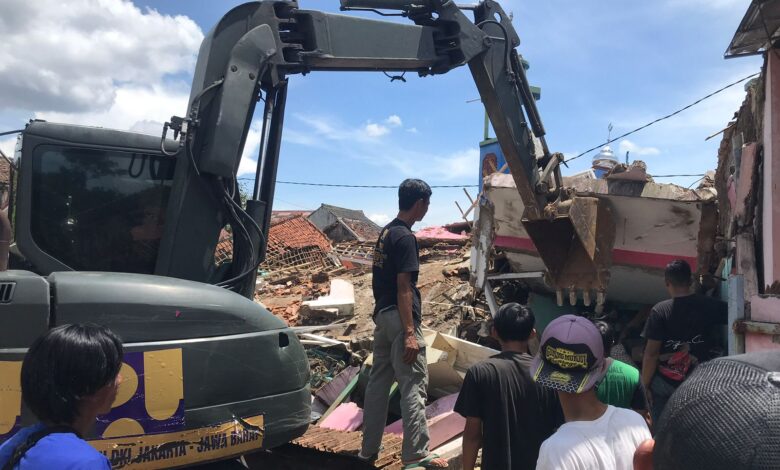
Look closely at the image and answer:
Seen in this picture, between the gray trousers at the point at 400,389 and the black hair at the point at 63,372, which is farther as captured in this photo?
the gray trousers at the point at 400,389

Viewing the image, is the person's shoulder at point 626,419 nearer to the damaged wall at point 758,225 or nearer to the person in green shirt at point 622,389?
the person in green shirt at point 622,389

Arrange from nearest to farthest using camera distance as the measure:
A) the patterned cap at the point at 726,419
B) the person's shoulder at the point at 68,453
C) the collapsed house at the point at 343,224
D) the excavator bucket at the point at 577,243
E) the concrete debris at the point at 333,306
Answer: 1. the patterned cap at the point at 726,419
2. the person's shoulder at the point at 68,453
3. the excavator bucket at the point at 577,243
4. the concrete debris at the point at 333,306
5. the collapsed house at the point at 343,224

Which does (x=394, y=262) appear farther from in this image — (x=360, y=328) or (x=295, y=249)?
(x=295, y=249)

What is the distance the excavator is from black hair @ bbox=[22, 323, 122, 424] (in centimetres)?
119

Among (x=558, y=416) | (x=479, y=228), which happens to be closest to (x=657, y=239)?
(x=479, y=228)

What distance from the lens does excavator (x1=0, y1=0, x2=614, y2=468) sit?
8.57 feet

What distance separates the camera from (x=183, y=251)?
3322 mm

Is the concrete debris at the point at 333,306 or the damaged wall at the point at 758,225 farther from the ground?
the damaged wall at the point at 758,225

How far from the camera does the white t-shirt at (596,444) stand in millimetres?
1590

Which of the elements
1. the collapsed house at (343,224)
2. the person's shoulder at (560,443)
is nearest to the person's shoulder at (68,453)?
the person's shoulder at (560,443)

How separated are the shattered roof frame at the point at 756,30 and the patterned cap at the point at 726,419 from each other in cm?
294

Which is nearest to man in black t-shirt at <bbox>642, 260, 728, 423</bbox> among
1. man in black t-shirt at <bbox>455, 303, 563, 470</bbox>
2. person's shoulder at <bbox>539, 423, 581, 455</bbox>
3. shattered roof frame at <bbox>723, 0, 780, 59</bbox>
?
shattered roof frame at <bbox>723, 0, 780, 59</bbox>

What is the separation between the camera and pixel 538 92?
1555 centimetres

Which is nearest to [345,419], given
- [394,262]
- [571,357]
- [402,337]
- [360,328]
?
[402,337]
